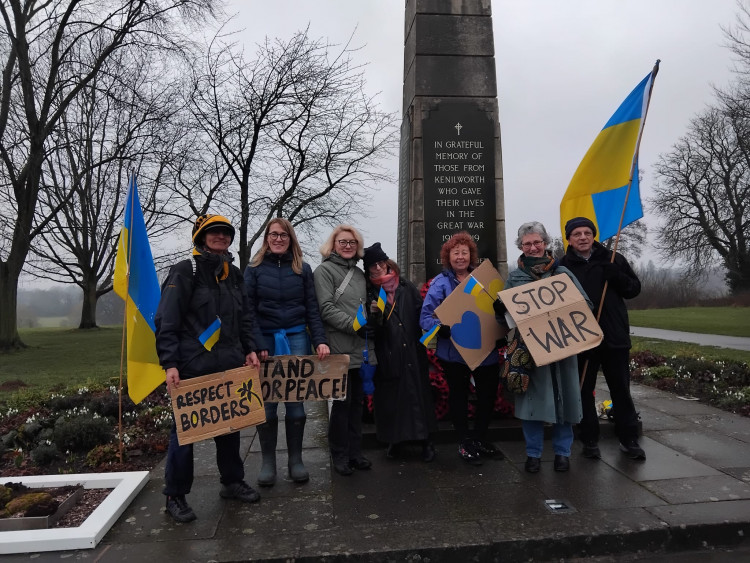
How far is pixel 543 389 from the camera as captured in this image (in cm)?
400

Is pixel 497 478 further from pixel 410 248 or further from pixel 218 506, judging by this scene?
pixel 410 248

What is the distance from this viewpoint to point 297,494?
3.86 metres

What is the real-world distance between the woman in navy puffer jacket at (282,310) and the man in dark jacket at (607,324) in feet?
6.90

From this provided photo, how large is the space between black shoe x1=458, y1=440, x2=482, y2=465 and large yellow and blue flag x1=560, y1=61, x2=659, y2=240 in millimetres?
1988

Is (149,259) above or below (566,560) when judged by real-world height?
above

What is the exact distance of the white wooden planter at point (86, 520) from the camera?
3145mm

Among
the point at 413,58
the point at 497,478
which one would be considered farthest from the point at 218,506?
the point at 413,58

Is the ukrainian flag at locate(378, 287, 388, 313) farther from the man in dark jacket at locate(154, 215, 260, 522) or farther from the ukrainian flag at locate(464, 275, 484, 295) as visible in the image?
the man in dark jacket at locate(154, 215, 260, 522)

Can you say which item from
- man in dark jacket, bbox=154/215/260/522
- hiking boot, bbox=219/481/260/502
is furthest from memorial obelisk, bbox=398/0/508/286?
hiking boot, bbox=219/481/260/502

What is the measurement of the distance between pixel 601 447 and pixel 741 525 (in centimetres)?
151

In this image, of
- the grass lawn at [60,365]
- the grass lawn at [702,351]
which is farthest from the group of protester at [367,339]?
the grass lawn at [702,351]

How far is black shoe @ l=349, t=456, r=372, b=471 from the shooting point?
14.2ft

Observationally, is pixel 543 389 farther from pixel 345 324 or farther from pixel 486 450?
pixel 345 324

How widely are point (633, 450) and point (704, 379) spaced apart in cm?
403
